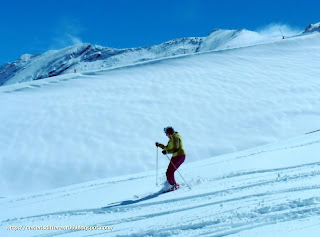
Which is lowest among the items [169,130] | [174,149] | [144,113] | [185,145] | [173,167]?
[173,167]

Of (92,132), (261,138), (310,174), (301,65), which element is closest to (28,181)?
(92,132)

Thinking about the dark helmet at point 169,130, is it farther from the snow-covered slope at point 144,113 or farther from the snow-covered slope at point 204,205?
the snow-covered slope at point 144,113

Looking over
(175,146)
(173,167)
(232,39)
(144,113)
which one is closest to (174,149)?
(175,146)

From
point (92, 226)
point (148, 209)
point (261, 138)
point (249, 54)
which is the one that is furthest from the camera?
point (249, 54)

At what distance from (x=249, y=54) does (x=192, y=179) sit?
1478cm

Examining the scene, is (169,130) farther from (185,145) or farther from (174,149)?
(185,145)

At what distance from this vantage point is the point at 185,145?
11.1 m

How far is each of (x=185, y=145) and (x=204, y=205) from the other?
6.58 metres

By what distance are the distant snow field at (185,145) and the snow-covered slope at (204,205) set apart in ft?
0.07

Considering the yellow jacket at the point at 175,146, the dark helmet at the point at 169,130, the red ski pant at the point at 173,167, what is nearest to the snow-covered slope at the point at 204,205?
the red ski pant at the point at 173,167

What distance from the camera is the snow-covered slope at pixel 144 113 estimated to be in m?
10.4

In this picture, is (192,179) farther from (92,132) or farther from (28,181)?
(92,132)

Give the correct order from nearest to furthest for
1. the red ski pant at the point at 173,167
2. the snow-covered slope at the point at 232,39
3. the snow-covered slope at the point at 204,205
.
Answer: the snow-covered slope at the point at 204,205 < the red ski pant at the point at 173,167 < the snow-covered slope at the point at 232,39

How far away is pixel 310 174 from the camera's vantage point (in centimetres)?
488
